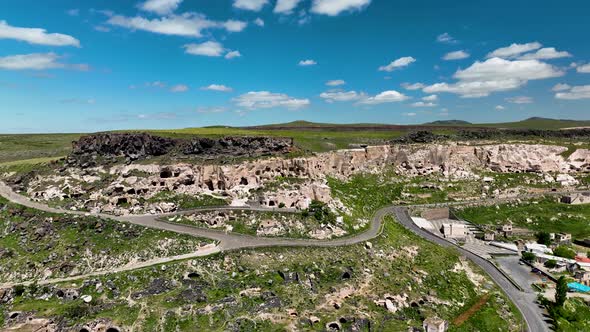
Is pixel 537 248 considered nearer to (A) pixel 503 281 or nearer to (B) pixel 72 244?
(A) pixel 503 281

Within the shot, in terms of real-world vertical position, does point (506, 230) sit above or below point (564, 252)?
above

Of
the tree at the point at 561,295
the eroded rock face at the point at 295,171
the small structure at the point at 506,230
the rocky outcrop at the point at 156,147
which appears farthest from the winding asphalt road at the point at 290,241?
the rocky outcrop at the point at 156,147

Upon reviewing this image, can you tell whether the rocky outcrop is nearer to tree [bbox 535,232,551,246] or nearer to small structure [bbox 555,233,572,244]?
tree [bbox 535,232,551,246]

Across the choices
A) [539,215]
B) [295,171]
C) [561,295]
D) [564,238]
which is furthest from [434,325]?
[539,215]

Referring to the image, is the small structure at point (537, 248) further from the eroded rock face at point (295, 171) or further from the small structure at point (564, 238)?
the eroded rock face at point (295, 171)

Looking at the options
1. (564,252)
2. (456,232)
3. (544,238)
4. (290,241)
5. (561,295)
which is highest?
(290,241)

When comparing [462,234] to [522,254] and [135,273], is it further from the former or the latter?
[135,273]
